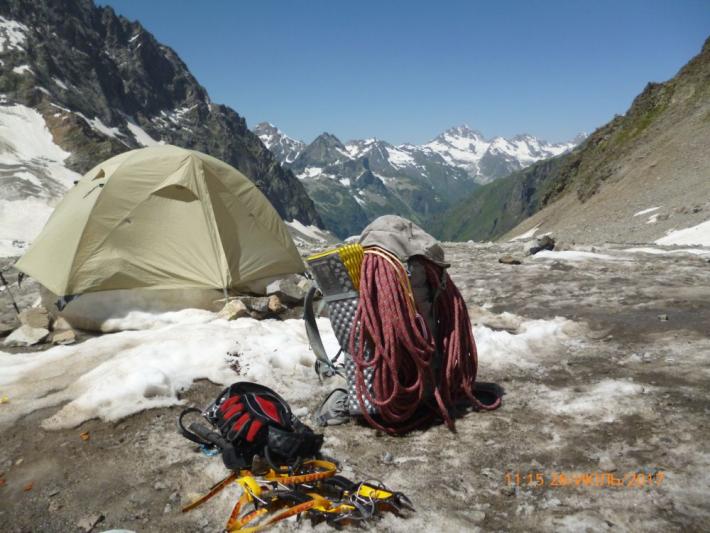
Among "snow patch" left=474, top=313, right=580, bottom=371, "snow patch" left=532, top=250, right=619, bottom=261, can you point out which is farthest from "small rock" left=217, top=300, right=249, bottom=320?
"snow patch" left=532, top=250, right=619, bottom=261

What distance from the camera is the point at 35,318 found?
864cm

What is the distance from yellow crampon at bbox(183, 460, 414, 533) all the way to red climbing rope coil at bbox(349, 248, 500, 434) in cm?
112

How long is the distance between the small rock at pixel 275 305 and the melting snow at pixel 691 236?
17.6 metres

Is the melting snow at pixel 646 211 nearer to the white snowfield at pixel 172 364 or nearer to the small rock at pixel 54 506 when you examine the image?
the white snowfield at pixel 172 364

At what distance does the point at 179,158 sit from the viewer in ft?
34.7

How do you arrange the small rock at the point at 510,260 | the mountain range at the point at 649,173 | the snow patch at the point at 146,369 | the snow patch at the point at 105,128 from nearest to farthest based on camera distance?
the snow patch at the point at 146,369 < the small rock at the point at 510,260 < the mountain range at the point at 649,173 < the snow patch at the point at 105,128

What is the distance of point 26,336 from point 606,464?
8890 mm

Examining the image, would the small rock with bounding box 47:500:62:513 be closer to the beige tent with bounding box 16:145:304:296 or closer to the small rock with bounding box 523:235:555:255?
the beige tent with bounding box 16:145:304:296

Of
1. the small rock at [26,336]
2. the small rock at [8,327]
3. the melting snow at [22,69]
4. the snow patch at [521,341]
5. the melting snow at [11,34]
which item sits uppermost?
the melting snow at [11,34]

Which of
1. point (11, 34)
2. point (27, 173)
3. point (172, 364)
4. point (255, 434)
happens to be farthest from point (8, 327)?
point (11, 34)

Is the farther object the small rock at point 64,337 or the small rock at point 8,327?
A: the small rock at point 8,327

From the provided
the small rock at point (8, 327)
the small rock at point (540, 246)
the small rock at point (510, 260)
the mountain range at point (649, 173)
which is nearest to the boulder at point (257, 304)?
the small rock at point (8, 327)

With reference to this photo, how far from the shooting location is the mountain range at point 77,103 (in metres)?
68.3

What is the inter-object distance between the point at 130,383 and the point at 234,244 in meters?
5.35
